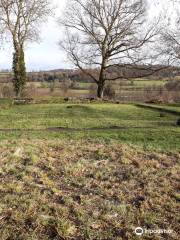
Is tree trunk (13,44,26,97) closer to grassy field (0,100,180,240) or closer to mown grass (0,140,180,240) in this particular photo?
grassy field (0,100,180,240)

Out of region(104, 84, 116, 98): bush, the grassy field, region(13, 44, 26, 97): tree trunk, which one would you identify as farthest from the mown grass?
region(104, 84, 116, 98): bush

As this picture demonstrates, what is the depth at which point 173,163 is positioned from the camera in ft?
23.0

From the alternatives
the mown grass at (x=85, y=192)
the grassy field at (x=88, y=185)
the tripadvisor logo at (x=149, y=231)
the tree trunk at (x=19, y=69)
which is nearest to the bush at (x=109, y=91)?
the tree trunk at (x=19, y=69)

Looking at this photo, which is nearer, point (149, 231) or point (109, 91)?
point (149, 231)

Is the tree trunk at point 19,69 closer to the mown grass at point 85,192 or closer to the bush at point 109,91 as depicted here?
the bush at point 109,91

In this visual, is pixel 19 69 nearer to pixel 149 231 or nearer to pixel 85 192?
pixel 85 192

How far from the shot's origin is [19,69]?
29.2 metres

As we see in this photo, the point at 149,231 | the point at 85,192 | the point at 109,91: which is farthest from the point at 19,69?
the point at 149,231

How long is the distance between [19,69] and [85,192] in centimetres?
2505

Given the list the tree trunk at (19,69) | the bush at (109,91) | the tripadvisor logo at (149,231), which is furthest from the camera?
the bush at (109,91)

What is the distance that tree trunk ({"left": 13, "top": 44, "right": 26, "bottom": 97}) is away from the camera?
2918 centimetres

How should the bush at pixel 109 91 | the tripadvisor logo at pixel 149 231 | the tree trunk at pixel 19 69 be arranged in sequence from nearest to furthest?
the tripadvisor logo at pixel 149 231
the tree trunk at pixel 19 69
the bush at pixel 109 91

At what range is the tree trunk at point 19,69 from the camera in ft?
95.7

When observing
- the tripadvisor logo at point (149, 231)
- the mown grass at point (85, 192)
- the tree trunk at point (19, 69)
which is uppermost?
the tree trunk at point (19, 69)
